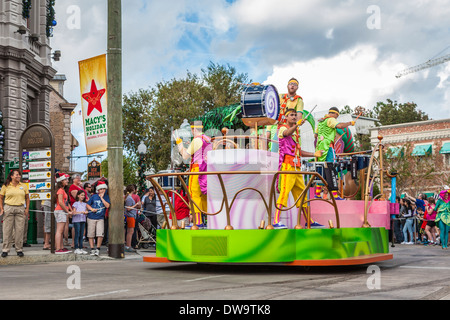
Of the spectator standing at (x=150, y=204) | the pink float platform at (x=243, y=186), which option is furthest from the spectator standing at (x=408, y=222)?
the pink float platform at (x=243, y=186)

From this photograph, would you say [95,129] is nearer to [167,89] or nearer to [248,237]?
[248,237]

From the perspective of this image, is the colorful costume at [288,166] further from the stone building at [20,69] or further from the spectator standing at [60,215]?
the stone building at [20,69]

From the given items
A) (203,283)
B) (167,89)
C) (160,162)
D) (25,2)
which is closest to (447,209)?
(203,283)

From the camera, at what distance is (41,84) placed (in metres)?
27.8

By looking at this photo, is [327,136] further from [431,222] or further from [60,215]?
[431,222]

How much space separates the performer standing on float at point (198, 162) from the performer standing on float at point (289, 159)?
134cm

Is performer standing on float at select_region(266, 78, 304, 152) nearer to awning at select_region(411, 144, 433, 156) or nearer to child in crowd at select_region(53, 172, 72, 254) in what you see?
child in crowd at select_region(53, 172, 72, 254)

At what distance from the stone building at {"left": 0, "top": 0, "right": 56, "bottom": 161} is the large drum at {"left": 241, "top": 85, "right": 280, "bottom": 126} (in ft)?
55.0

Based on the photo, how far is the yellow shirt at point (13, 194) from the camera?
12.5 m

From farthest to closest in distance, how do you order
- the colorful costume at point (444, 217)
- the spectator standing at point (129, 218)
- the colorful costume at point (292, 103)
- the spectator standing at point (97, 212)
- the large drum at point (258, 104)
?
the colorful costume at point (444, 217) → the spectator standing at point (129, 218) → the spectator standing at point (97, 212) → the colorful costume at point (292, 103) → the large drum at point (258, 104)

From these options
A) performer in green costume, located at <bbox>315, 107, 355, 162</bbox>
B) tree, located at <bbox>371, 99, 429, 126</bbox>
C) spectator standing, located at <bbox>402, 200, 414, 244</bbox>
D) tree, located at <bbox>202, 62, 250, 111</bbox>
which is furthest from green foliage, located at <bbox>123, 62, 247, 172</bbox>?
tree, located at <bbox>371, 99, 429, 126</bbox>

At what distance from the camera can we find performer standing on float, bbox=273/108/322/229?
375 inches

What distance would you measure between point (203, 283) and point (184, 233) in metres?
1.62

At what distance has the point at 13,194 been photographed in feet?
41.0
